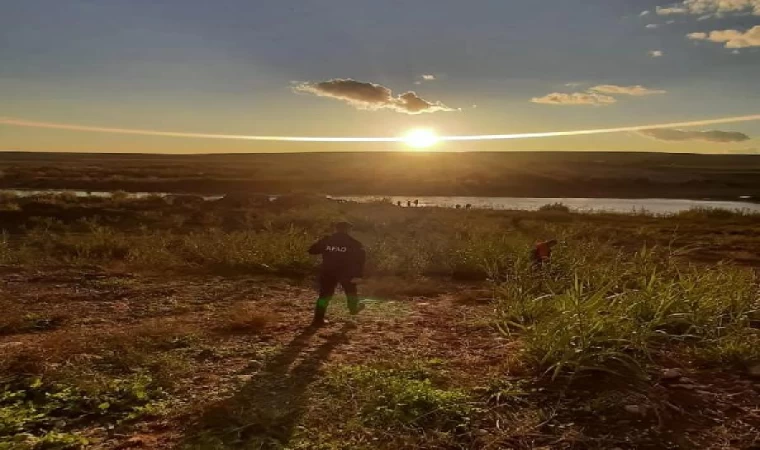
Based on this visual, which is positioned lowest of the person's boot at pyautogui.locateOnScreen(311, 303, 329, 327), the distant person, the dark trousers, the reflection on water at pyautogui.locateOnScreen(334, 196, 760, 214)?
the reflection on water at pyautogui.locateOnScreen(334, 196, 760, 214)

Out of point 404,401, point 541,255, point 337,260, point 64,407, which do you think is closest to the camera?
point 64,407

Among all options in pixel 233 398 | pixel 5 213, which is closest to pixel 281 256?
pixel 233 398

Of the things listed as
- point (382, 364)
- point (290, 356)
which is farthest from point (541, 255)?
point (290, 356)

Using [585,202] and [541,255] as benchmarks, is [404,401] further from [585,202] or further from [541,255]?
[585,202]

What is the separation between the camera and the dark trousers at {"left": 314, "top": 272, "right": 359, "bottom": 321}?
827cm

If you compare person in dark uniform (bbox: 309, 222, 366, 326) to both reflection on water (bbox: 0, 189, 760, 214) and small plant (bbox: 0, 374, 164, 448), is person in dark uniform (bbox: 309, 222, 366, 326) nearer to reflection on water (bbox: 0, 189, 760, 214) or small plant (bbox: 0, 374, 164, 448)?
small plant (bbox: 0, 374, 164, 448)

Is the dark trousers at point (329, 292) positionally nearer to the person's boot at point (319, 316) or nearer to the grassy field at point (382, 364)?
the person's boot at point (319, 316)

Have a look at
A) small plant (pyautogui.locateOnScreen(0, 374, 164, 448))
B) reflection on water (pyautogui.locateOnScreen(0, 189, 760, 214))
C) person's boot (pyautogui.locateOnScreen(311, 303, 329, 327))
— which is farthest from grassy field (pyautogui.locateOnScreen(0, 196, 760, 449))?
reflection on water (pyautogui.locateOnScreen(0, 189, 760, 214))

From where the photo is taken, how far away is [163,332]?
724 cm

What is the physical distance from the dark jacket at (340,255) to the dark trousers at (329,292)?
7cm

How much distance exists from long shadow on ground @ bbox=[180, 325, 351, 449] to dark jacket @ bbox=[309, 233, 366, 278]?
200cm

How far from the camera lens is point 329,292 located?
8430mm

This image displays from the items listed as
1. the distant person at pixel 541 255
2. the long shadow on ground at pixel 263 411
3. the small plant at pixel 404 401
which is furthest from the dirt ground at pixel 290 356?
the distant person at pixel 541 255

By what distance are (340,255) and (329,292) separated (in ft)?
1.90
